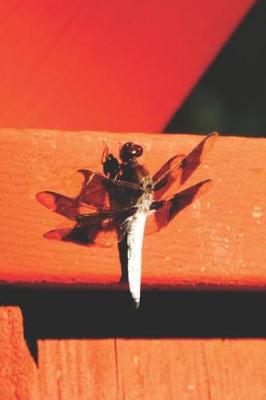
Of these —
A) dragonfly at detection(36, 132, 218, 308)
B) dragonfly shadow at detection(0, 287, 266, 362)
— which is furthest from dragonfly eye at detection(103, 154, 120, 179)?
dragonfly shadow at detection(0, 287, 266, 362)

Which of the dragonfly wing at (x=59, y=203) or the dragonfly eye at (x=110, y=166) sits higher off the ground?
the dragonfly eye at (x=110, y=166)

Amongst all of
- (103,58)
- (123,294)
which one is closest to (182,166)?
(123,294)

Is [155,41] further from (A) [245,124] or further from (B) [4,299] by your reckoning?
(B) [4,299]

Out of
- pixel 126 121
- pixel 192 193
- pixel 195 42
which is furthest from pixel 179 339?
pixel 195 42

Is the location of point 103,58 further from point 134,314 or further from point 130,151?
point 134,314

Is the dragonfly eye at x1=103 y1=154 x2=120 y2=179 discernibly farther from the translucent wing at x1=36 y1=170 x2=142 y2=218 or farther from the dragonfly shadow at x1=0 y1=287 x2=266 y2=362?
the dragonfly shadow at x1=0 y1=287 x2=266 y2=362

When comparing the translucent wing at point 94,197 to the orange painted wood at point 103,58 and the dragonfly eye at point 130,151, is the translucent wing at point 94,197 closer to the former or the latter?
the dragonfly eye at point 130,151

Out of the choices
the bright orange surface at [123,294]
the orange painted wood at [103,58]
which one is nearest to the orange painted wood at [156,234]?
the bright orange surface at [123,294]
